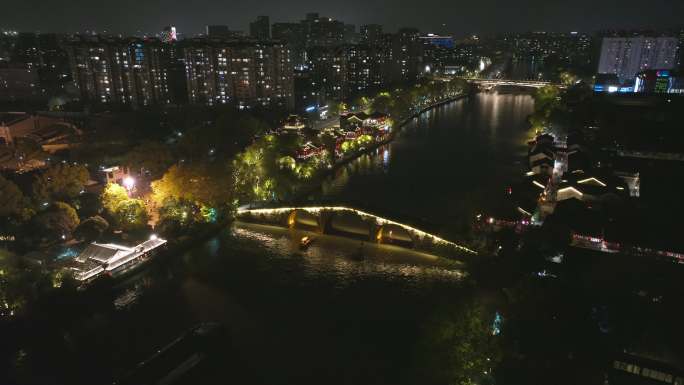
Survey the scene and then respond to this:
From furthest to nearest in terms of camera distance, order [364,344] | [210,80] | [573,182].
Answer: [210,80]
[573,182]
[364,344]

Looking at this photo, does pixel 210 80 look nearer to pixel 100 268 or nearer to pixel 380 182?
pixel 380 182

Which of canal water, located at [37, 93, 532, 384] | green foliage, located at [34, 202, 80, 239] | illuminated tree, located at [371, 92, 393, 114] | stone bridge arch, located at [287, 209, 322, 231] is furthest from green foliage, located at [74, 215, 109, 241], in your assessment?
illuminated tree, located at [371, 92, 393, 114]

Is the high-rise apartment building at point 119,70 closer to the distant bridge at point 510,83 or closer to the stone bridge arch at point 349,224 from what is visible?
the stone bridge arch at point 349,224

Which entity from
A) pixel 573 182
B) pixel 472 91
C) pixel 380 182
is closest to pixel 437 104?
pixel 472 91

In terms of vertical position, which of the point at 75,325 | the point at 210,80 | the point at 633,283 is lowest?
the point at 75,325

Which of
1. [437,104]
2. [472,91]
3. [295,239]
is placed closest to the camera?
[295,239]

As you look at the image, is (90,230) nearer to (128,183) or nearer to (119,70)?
(128,183)
